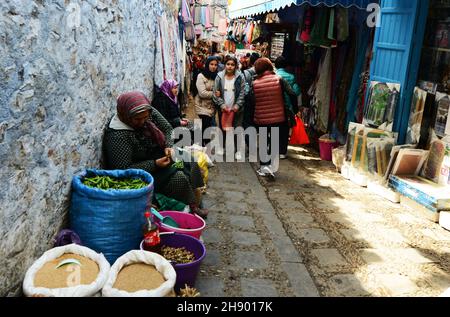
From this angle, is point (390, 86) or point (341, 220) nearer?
point (341, 220)

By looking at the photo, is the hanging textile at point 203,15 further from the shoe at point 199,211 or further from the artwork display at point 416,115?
the shoe at point 199,211

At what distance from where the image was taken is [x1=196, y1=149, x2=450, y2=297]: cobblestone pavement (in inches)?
151

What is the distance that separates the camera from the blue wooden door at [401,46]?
6.11 metres

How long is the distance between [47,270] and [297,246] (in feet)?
8.43

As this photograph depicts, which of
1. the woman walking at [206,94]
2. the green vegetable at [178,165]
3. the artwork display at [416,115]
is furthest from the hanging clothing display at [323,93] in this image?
the green vegetable at [178,165]

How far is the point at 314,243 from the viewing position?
186 inches

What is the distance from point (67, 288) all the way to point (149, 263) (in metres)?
0.67

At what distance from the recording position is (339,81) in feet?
27.9

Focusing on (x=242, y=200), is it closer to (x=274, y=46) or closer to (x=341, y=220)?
(x=341, y=220)

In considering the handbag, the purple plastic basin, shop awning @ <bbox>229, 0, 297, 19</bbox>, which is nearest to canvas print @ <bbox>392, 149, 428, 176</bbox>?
shop awning @ <bbox>229, 0, 297, 19</bbox>

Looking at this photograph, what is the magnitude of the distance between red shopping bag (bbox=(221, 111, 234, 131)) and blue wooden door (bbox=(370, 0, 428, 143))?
8.21ft

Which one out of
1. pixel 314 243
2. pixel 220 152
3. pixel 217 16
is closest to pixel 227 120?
pixel 220 152

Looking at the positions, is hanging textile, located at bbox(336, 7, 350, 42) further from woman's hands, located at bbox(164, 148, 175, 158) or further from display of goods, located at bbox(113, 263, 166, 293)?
display of goods, located at bbox(113, 263, 166, 293)
